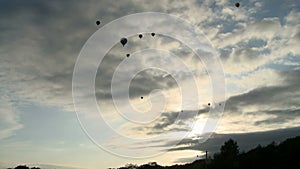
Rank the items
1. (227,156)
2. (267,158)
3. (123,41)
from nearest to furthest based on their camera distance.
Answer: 1. (123,41)
2. (267,158)
3. (227,156)

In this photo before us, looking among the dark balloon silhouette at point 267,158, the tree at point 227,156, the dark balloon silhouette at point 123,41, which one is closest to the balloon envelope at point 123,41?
the dark balloon silhouette at point 123,41

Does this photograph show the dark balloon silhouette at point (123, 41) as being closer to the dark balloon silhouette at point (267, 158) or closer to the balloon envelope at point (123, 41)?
the balloon envelope at point (123, 41)

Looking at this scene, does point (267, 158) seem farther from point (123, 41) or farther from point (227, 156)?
point (123, 41)

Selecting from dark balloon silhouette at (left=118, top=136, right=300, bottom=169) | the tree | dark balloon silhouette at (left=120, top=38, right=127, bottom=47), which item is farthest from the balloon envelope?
the tree

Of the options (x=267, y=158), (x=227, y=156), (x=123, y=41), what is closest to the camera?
(x=123, y=41)

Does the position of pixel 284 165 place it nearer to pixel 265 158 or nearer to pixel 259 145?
pixel 265 158

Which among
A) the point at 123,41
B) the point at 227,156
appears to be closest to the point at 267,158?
the point at 227,156

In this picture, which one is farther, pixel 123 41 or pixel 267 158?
pixel 267 158

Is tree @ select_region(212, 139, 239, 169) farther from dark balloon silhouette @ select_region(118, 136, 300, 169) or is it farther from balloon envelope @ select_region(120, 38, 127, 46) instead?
balloon envelope @ select_region(120, 38, 127, 46)

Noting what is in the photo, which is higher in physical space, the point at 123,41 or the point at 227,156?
the point at 123,41

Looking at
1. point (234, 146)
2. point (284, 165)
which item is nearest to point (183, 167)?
point (234, 146)

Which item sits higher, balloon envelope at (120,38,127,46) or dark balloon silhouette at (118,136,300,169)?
balloon envelope at (120,38,127,46)

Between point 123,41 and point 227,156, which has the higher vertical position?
point 123,41

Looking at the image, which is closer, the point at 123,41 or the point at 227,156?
the point at 123,41
